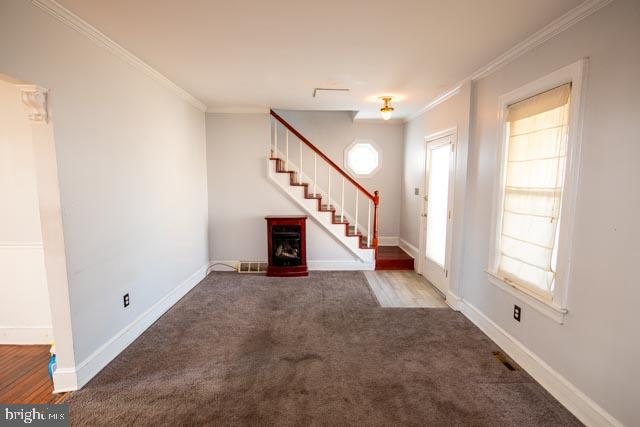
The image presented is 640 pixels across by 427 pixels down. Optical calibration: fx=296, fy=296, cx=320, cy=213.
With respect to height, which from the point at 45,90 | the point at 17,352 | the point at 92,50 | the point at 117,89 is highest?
the point at 92,50

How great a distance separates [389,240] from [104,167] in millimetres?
4898

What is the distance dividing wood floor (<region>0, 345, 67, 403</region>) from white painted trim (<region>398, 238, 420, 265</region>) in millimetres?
4562

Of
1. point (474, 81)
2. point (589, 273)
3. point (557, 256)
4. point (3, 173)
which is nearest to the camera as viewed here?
point (589, 273)

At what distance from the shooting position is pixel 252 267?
189 inches

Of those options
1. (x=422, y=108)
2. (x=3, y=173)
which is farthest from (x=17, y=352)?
(x=422, y=108)

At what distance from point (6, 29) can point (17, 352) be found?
257 centimetres

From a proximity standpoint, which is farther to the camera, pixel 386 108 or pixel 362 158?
pixel 362 158

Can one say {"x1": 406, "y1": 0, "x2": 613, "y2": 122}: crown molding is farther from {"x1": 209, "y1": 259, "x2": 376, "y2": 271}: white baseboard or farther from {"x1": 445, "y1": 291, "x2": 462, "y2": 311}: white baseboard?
{"x1": 209, "y1": 259, "x2": 376, "y2": 271}: white baseboard

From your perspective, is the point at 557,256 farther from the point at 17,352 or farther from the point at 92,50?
the point at 17,352

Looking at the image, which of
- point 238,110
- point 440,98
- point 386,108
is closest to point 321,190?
point 238,110

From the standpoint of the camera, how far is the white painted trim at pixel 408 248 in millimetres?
5042

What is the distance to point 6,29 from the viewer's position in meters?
1.59

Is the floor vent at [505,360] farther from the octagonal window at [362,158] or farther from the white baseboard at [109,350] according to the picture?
the octagonal window at [362,158]

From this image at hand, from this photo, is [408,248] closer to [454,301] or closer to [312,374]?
[454,301]
